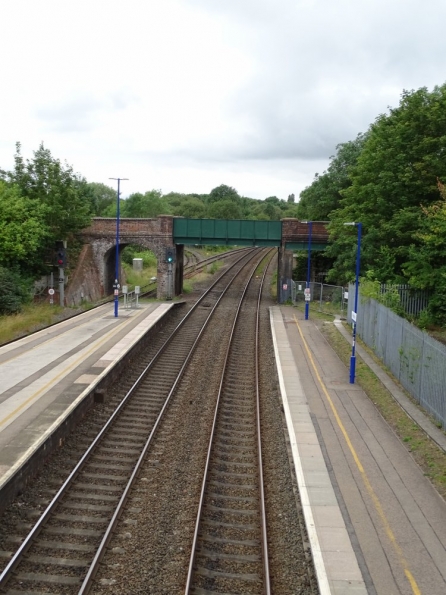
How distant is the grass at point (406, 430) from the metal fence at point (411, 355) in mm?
816

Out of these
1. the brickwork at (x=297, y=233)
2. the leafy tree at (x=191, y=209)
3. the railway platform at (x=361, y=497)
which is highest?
the leafy tree at (x=191, y=209)

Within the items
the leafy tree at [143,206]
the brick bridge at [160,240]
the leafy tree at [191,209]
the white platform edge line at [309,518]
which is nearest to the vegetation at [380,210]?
the brick bridge at [160,240]

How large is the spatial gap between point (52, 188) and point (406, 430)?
32.7 metres

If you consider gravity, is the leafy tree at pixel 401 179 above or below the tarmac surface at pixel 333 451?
above

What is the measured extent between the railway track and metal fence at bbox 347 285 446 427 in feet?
27.0

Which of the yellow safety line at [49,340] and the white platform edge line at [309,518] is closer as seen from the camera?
the white platform edge line at [309,518]

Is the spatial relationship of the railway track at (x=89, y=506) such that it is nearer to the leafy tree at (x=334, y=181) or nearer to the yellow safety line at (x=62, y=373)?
the yellow safety line at (x=62, y=373)

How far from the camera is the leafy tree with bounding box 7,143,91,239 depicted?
3970 centimetres

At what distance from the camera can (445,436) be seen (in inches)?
565

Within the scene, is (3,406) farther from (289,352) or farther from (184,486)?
(289,352)

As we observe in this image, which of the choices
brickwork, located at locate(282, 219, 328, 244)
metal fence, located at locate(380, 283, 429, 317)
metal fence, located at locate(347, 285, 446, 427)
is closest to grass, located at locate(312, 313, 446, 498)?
metal fence, located at locate(347, 285, 446, 427)

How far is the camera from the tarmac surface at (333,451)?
8.88m

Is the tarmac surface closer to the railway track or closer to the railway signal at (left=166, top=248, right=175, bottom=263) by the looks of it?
the railway track

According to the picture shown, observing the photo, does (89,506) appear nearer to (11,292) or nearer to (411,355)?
(411,355)
